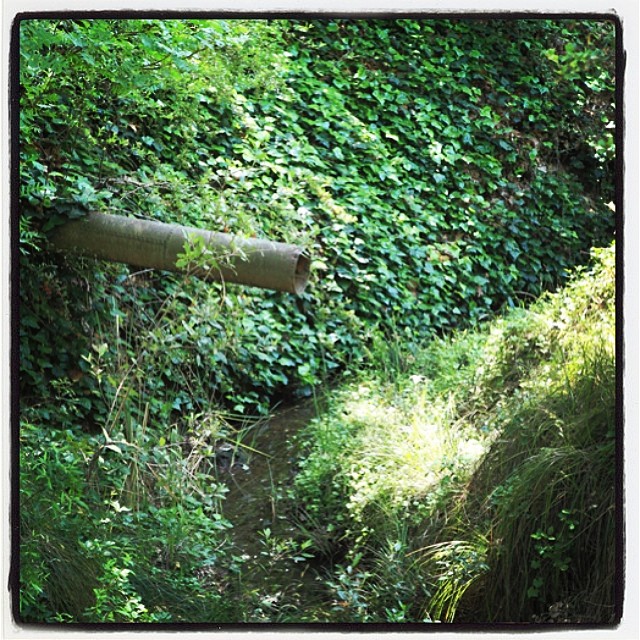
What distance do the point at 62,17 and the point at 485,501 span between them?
Result: 192 cm

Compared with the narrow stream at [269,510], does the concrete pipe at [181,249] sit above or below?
above

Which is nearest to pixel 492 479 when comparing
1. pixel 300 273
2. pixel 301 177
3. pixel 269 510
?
pixel 300 273

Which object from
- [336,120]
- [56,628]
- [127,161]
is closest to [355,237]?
[336,120]

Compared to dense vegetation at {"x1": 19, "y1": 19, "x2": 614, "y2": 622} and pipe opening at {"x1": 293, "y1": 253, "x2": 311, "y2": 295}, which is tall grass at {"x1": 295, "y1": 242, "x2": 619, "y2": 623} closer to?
dense vegetation at {"x1": 19, "y1": 19, "x2": 614, "y2": 622}

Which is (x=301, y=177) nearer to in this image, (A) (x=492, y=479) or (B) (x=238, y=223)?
(B) (x=238, y=223)

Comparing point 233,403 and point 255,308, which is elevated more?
point 255,308

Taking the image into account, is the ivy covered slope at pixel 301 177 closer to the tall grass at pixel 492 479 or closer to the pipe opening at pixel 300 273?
the pipe opening at pixel 300 273

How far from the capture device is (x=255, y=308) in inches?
168

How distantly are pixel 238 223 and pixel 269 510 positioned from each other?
3.79 feet

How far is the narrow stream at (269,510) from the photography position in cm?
303

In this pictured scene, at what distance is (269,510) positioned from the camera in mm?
3484

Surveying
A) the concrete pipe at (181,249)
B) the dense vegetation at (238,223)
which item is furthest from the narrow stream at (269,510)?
the concrete pipe at (181,249)

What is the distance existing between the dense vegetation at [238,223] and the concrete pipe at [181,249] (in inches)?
3.5

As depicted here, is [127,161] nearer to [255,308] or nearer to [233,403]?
[255,308]
